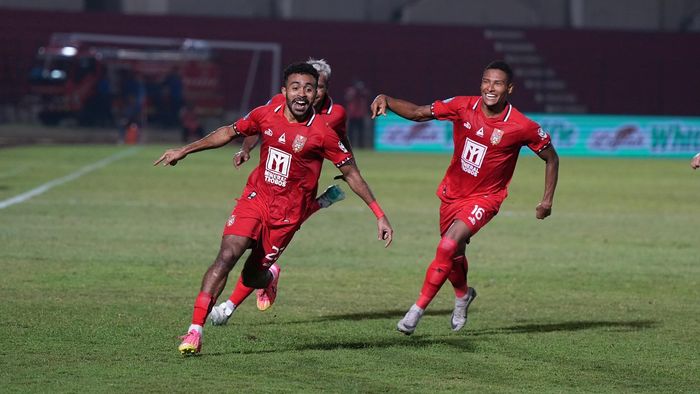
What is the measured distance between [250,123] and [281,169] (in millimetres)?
392

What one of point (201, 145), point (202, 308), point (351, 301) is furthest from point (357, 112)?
point (202, 308)

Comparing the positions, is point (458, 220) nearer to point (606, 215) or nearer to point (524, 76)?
point (606, 215)

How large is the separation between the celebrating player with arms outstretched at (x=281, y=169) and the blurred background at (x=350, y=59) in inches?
1319

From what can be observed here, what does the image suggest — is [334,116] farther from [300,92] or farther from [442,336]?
[442,336]

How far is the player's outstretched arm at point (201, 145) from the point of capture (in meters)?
9.26

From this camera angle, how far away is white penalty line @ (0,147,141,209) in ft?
71.8

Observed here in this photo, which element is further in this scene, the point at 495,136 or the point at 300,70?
the point at 495,136

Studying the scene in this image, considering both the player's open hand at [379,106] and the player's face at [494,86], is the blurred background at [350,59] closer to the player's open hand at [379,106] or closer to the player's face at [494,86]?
the player's face at [494,86]

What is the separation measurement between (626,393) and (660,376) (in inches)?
27.9

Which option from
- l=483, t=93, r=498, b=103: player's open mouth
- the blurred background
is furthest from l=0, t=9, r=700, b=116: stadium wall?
l=483, t=93, r=498, b=103: player's open mouth

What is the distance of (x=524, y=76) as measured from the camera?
5328 centimetres

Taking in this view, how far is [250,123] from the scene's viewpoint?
31.0ft

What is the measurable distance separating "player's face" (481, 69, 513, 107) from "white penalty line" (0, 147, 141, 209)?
488 inches

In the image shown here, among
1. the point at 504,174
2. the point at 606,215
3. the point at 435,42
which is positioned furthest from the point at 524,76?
the point at 504,174
